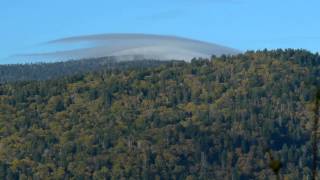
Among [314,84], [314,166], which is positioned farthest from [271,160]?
[314,84]

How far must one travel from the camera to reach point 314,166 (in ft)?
29.0

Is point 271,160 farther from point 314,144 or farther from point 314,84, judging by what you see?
point 314,84

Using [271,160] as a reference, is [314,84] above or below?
above

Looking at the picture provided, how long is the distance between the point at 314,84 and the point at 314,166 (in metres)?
0.94

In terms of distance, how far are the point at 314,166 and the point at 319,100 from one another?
0.55m

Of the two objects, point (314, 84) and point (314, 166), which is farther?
point (314, 84)

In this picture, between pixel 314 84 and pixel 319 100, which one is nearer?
pixel 319 100

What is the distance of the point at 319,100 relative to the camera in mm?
8891

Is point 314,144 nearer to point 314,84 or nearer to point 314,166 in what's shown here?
point 314,166

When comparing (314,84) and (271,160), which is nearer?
(271,160)

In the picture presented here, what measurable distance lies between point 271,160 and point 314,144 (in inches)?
14.9

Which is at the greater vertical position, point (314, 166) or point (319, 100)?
point (319, 100)

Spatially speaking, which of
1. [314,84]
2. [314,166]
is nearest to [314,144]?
[314,166]

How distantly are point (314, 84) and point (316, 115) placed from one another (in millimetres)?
527
